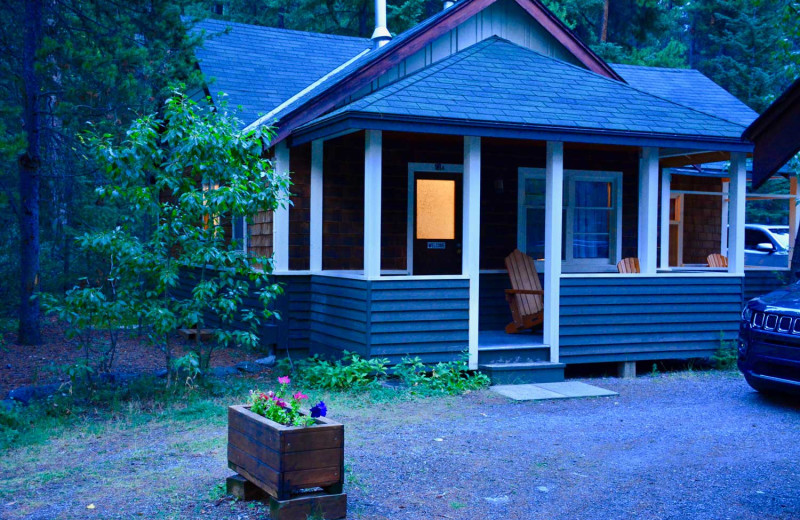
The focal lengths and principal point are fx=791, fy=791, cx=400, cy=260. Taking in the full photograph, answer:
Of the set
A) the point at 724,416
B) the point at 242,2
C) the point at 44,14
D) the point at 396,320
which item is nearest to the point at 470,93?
the point at 396,320

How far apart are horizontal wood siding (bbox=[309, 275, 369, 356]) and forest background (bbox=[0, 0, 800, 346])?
118 inches

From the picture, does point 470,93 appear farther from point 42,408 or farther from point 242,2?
point 242,2

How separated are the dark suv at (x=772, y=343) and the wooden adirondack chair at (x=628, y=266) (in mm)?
2335

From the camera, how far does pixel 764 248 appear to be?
62.1 ft

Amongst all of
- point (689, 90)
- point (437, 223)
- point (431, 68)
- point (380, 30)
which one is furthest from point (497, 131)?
point (689, 90)

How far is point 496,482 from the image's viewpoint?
5.65 m

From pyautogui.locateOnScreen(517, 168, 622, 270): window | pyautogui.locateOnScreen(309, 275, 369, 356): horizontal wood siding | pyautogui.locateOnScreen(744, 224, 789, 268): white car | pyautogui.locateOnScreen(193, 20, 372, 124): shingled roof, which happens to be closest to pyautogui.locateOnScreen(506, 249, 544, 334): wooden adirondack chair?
pyautogui.locateOnScreen(517, 168, 622, 270): window

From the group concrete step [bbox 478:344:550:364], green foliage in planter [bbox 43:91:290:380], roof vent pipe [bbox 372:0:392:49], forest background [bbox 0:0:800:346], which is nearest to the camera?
Result: green foliage in planter [bbox 43:91:290:380]

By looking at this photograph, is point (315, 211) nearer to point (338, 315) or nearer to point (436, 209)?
point (338, 315)

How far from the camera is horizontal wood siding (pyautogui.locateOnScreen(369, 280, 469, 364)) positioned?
907 centimetres

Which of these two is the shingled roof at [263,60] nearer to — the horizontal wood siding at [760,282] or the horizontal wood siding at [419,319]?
the horizontal wood siding at [419,319]

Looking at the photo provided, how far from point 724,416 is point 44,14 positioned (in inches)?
433

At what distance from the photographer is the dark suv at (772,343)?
26.5 feet

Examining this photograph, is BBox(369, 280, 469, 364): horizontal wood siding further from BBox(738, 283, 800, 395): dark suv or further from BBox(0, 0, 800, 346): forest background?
BBox(0, 0, 800, 346): forest background
